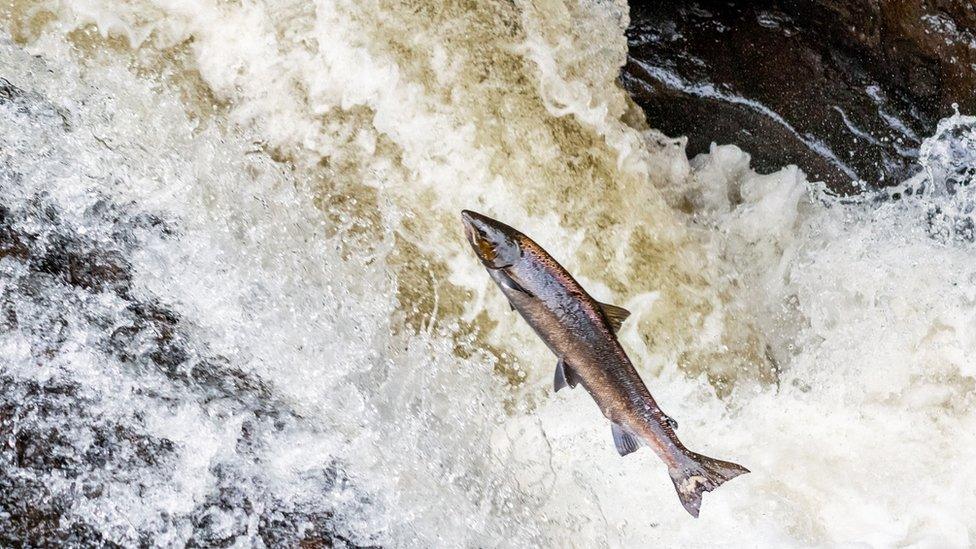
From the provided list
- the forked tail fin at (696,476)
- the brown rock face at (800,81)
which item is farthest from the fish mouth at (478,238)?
the brown rock face at (800,81)

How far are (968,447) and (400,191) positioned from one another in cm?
243

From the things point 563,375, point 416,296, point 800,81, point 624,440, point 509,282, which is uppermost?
point 800,81

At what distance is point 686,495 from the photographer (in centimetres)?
274

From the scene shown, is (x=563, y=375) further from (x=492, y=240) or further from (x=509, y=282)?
(x=492, y=240)

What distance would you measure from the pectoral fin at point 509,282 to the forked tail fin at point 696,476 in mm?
784

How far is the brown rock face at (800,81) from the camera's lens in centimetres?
364

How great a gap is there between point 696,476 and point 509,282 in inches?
35.4

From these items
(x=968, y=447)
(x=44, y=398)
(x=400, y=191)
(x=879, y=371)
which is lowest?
(x=968, y=447)

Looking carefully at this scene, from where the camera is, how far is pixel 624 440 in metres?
2.65

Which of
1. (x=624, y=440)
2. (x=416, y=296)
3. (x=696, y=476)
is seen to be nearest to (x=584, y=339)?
(x=624, y=440)

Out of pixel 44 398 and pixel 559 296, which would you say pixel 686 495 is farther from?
pixel 44 398

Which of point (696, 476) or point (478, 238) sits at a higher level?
point (478, 238)

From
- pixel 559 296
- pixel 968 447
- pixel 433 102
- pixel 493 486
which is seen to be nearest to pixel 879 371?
pixel 968 447

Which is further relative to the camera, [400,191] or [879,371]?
[879,371]
